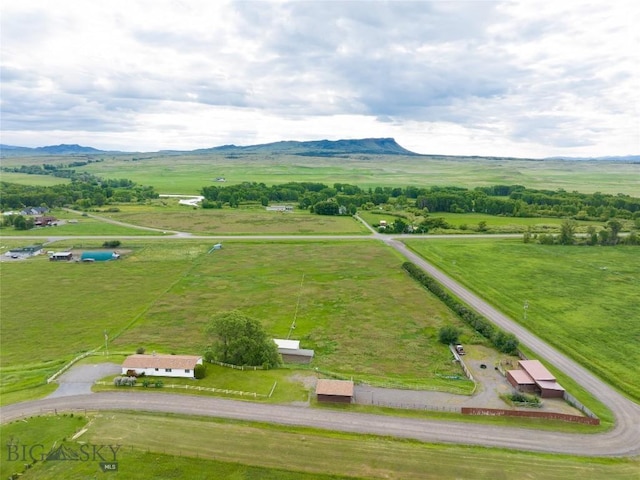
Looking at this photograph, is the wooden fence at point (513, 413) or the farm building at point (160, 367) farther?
the farm building at point (160, 367)

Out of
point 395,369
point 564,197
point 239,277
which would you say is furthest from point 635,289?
point 564,197

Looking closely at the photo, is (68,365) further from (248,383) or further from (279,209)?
(279,209)

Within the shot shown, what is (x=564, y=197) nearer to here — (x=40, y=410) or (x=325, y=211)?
(x=325, y=211)

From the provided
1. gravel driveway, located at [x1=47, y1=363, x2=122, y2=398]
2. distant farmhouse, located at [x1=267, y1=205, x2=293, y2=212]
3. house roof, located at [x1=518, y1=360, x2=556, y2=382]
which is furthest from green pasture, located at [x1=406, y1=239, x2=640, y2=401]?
distant farmhouse, located at [x1=267, y1=205, x2=293, y2=212]

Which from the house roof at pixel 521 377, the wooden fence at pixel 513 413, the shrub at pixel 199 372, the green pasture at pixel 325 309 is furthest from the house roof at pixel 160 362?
the house roof at pixel 521 377

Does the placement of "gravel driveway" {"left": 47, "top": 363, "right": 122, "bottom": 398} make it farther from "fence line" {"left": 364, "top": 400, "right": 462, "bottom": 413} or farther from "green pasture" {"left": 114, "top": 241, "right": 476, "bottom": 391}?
"fence line" {"left": 364, "top": 400, "right": 462, "bottom": 413}

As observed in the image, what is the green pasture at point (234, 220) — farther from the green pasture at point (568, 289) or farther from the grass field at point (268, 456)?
the grass field at point (268, 456)
